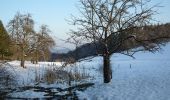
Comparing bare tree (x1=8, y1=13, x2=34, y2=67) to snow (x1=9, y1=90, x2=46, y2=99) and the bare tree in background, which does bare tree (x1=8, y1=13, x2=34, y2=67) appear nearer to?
the bare tree in background

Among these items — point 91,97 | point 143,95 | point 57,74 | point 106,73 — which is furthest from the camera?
point 57,74

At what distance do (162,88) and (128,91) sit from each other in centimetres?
188

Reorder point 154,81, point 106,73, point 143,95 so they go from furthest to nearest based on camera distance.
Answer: point 106,73 → point 154,81 → point 143,95

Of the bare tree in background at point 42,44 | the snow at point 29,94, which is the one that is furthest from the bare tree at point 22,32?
the snow at point 29,94

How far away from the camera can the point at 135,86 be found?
19734 millimetres

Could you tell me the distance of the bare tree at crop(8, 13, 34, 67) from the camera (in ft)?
177

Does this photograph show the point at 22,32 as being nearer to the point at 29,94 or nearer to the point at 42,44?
the point at 42,44

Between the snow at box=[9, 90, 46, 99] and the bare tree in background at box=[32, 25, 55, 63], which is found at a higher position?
the bare tree in background at box=[32, 25, 55, 63]

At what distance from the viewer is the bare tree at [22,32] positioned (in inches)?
→ 2127

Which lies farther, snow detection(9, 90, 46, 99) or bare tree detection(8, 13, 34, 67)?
bare tree detection(8, 13, 34, 67)

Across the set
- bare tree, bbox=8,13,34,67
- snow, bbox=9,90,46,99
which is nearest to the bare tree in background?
bare tree, bbox=8,13,34,67

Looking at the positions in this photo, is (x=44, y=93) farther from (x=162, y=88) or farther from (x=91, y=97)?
(x=162, y=88)

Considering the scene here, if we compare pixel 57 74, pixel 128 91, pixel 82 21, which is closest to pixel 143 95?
pixel 128 91

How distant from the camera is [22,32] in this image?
54625 mm
